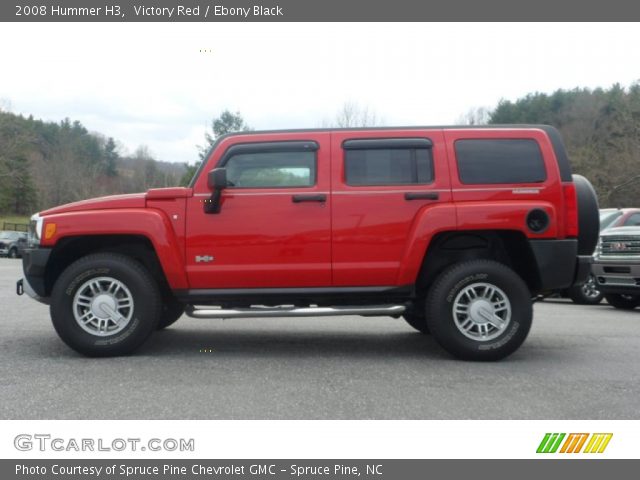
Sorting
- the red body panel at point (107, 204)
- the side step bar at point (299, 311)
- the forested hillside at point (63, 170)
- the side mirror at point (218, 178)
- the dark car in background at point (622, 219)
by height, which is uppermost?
the forested hillside at point (63, 170)

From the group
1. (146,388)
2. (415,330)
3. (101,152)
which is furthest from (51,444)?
(101,152)

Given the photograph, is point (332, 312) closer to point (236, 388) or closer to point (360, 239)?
point (360, 239)

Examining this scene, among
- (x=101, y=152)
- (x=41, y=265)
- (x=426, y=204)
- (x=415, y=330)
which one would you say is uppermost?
(x=101, y=152)

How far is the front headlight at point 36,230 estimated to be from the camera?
227 inches

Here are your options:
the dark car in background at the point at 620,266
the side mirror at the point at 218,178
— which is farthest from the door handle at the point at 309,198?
the dark car in background at the point at 620,266

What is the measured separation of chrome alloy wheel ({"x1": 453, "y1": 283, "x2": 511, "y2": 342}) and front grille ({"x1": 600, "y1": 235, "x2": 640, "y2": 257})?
582cm

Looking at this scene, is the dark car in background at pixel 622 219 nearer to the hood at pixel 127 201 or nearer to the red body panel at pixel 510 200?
the red body panel at pixel 510 200

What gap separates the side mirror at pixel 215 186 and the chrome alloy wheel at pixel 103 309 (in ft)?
3.42

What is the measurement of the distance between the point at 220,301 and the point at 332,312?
107cm

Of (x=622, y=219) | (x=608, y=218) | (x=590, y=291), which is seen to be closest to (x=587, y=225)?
(x=590, y=291)

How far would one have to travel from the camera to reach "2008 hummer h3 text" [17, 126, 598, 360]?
221 inches

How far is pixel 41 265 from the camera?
575cm

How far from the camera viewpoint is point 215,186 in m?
5.53

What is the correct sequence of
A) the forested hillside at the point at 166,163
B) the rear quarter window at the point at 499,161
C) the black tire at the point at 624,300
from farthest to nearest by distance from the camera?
1. the forested hillside at the point at 166,163
2. the black tire at the point at 624,300
3. the rear quarter window at the point at 499,161
